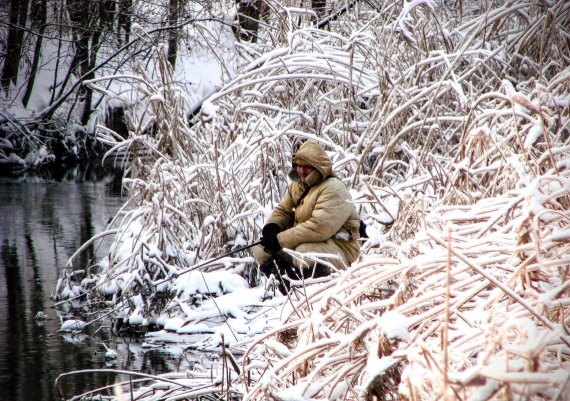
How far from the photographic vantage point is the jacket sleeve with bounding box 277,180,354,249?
648 cm

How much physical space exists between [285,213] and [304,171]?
1.61ft

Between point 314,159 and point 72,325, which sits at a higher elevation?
point 314,159

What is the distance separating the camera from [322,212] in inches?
255

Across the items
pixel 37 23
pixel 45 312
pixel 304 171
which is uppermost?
pixel 37 23

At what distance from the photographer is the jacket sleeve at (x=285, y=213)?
6984 millimetres

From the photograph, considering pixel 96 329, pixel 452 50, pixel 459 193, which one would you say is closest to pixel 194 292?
pixel 96 329

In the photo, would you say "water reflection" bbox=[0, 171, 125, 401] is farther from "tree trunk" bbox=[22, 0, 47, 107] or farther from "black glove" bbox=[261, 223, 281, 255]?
"tree trunk" bbox=[22, 0, 47, 107]

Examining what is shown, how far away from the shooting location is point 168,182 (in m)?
8.26

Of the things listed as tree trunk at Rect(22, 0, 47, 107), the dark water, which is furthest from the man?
tree trunk at Rect(22, 0, 47, 107)

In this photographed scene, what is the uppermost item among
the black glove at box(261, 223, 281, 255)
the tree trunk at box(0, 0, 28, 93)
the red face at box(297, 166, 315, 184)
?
the tree trunk at box(0, 0, 28, 93)

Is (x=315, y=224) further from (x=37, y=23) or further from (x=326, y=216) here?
(x=37, y=23)

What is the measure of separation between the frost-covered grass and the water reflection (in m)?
0.45

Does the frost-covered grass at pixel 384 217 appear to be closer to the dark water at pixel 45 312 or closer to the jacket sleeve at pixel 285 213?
the dark water at pixel 45 312

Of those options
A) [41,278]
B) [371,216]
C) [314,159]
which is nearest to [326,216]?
[314,159]
